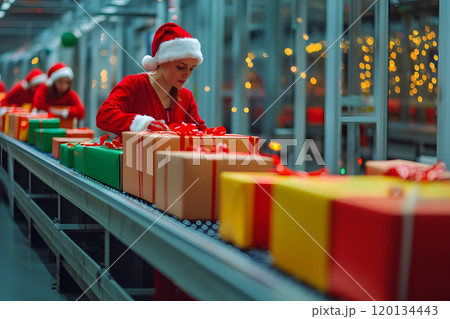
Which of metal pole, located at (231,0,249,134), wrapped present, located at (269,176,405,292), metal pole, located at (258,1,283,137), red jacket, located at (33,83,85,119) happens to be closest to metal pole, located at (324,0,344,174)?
red jacket, located at (33,83,85,119)

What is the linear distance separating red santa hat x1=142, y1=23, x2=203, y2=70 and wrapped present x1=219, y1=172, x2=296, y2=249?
146 centimetres

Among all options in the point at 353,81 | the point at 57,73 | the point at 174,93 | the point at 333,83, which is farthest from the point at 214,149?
the point at 57,73

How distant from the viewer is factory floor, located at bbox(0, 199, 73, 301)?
347cm

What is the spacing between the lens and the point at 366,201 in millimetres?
1165

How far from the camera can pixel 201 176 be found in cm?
183

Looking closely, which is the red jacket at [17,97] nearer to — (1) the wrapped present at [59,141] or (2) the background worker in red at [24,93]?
(2) the background worker in red at [24,93]

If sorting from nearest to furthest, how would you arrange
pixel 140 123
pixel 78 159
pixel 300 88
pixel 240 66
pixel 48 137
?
1. pixel 140 123
2. pixel 78 159
3. pixel 48 137
4. pixel 300 88
5. pixel 240 66

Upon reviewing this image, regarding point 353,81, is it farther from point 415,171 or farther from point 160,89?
point 415,171

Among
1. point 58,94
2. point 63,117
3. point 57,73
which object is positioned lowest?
point 63,117

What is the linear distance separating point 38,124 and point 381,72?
251cm

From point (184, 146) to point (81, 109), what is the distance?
427cm

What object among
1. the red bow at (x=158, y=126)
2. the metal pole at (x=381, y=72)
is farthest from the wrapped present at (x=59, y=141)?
the metal pole at (x=381, y=72)

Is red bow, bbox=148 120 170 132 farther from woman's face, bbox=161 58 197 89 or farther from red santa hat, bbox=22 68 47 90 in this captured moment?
red santa hat, bbox=22 68 47 90

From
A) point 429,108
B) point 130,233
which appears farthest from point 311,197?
point 429,108
